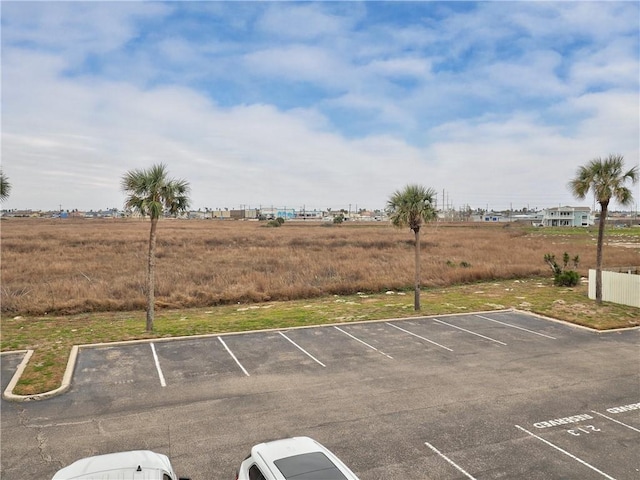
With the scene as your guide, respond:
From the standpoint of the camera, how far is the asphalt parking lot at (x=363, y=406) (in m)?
9.05

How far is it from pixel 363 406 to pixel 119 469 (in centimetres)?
666

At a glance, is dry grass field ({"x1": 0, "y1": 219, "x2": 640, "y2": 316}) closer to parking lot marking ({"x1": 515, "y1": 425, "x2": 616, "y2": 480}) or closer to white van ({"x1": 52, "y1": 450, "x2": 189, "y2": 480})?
parking lot marking ({"x1": 515, "y1": 425, "x2": 616, "y2": 480})

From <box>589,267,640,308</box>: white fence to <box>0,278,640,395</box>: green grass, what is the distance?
2.55 ft

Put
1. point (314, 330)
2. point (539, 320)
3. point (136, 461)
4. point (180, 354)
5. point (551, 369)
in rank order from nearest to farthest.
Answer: point (136, 461)
point (551, 369)
point (180, 354)
point (314, 330)
point (539, 320)

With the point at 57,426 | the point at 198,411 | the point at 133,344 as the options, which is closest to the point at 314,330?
the point at 133,344

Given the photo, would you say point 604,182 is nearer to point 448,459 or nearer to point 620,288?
point 620,288

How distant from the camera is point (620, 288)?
2438 centimetres

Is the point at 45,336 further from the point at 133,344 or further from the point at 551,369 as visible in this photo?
the point at 551,369

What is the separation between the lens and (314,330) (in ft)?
63.4

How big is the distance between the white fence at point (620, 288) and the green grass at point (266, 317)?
2.55 feet

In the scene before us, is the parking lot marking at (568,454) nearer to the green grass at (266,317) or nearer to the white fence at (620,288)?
the green grass at (266,317)

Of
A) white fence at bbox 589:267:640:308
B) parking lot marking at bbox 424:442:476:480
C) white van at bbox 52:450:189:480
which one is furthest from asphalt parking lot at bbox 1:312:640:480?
white fence at bbox 589:267:640:308

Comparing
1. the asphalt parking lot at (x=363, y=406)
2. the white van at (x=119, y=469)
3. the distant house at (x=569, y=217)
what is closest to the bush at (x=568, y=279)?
the asphalt parking lot at (x=363, y=406)

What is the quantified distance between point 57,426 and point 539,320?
64.8 feet
